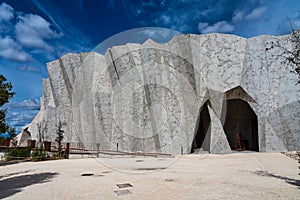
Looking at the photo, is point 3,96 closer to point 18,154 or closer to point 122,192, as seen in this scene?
point 122,192

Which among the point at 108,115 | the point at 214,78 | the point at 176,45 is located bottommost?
the point at 108,115

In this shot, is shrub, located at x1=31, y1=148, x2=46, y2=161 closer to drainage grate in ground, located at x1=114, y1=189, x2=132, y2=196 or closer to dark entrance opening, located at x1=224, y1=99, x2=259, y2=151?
drainage grate in ground, located at x1=114, y1=189, x2=132, y2=196

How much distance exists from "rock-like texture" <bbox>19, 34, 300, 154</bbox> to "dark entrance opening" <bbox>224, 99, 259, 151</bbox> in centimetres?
10

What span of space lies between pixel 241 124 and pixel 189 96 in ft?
27.0

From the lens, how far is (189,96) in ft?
60.2

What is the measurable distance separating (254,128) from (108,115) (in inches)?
584

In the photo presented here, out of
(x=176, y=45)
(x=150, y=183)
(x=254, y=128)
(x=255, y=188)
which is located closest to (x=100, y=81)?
(x=176, y=45)

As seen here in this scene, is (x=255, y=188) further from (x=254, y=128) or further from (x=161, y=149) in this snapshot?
(x=254, y=128)

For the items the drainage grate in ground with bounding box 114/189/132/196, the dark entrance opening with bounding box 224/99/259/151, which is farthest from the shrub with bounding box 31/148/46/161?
the dark entrance opening with bounding box 224/99/259/151

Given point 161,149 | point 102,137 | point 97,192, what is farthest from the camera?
point 102,137

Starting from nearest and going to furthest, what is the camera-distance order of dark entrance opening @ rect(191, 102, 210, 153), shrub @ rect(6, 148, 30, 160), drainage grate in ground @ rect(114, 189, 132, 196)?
drainage grate in ground @ rect(114, 189, 132, 196) → shrub @ rect(6, 148, 30, 160) → dark entrance opening @ rect(191, 102, 210, 153)

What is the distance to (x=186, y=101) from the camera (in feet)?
60.5

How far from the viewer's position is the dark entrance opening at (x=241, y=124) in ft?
72.0

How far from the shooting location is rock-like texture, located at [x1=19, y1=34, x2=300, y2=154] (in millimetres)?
17156
